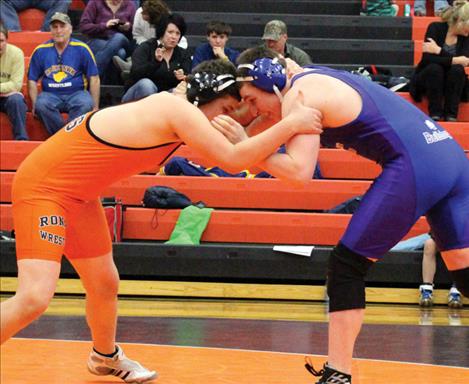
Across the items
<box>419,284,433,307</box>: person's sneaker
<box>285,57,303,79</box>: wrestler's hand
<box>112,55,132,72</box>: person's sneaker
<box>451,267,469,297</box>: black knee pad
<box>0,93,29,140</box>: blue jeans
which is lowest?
<box>419,284,433,307</box>: person's sneaker

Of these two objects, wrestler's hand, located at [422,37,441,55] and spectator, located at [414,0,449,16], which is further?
spectator, located at [414,0,449,16]

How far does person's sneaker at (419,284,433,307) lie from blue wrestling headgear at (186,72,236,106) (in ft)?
12.4

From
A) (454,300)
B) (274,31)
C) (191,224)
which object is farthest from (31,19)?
(454,300)

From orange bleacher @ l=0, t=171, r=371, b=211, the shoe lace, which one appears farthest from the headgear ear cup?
orange bleacher @ l=0, t=171, r=371, b=211

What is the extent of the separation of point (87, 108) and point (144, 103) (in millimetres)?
5122

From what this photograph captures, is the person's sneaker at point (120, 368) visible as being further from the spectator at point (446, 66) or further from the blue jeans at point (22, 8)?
the blue jeans at point (22, 8)

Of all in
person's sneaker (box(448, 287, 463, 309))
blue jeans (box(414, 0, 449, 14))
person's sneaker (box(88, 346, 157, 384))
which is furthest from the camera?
blue jeans (box(414, 0, 449, 14))

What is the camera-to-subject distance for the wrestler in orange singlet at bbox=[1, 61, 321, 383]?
13.9ft

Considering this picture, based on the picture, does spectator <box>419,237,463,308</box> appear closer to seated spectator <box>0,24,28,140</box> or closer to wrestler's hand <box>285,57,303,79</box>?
wrestler's hand <box>285,57,303,79</box>

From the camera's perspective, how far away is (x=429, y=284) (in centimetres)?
786

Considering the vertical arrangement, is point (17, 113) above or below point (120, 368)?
below

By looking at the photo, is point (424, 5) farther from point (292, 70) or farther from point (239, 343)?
point (292, 70)

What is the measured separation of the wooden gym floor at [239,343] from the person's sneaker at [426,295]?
7 cm

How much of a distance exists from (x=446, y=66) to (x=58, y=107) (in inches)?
133
